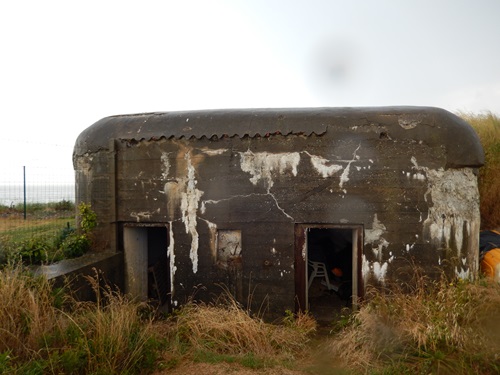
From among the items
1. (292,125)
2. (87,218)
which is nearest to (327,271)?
(292,125)

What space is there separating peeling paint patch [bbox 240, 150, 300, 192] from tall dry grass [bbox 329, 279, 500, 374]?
2212 mm

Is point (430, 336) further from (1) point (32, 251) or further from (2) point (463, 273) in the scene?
(1) point (32, 251)

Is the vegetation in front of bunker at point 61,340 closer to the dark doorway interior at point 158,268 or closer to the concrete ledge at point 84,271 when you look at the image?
the concrete ledge at point 84,271

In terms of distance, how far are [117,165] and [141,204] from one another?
76 cm


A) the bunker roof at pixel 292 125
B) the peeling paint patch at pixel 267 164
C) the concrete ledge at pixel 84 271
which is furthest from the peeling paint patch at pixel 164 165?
the concrete ledge at pixel 84 271

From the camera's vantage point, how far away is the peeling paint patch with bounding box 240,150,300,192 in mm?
5852

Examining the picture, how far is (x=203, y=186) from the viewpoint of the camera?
6102mm

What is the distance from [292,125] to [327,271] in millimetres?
3990

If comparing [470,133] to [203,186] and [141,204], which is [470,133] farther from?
[141,204]

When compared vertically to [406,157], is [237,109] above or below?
above

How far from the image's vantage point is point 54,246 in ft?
20.5

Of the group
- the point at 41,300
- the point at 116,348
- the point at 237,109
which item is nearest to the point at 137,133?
the point at 237,109

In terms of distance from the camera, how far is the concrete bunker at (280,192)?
5.57m

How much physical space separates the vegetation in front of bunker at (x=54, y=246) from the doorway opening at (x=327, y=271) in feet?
10.9
